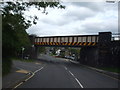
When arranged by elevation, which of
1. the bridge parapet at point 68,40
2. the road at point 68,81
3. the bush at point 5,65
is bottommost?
the road at point 68,81

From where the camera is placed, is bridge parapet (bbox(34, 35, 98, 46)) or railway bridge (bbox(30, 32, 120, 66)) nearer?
railway bridge (bbox(30, 32, 120, 66))

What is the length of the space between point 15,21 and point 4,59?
411 cm

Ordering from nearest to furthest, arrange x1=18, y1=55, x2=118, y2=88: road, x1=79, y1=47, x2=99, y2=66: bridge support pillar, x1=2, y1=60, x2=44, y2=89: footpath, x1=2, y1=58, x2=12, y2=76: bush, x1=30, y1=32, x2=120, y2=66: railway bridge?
x1=2, y1=60, x2=44, y2=89: footpath
x1=18, y1=55, x2=118, y2=88: road
x1=2, y1=58, x2=12, y2=76: bush
x1=30, y1=32, x2=120, y2=66: railway bridge
x1=79, y1=47, x2=99, y2=66: bridge support pillar

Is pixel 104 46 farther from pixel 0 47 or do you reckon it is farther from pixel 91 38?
pixel 0 47

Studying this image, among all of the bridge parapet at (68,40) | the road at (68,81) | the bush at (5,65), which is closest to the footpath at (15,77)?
the bush at (5,65)

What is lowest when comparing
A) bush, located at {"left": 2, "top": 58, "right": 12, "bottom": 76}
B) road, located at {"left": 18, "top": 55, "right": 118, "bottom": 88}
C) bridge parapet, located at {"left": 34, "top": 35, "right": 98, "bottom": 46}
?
road, located at {"left": 18, "top": 55, "right": 118, "bottom": 88}

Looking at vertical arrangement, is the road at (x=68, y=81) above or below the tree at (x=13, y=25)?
below

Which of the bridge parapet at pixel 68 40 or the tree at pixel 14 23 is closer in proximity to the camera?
the tree at pixel 14 23

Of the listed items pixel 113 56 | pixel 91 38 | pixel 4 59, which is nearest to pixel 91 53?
pixel 91 38

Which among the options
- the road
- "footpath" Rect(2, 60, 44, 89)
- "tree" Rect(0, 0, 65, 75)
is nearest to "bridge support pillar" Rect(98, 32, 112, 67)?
the road

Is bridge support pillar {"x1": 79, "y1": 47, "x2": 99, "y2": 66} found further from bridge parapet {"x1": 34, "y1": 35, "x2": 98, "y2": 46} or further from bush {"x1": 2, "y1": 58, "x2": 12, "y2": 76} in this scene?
bush {"x1": 2, "y1": 58, "x2": 12, "y2": 76}

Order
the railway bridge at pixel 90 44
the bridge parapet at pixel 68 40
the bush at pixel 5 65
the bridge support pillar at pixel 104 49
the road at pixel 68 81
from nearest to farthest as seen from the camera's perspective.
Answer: the road at pixel 68 81 → the bush at pixel 5 65 → the bridge support pillar at pixel 104 49 → the railway bridge at pixel 90 44 → the bridge parapet at pixel 68 40

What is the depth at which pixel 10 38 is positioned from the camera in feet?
61.8

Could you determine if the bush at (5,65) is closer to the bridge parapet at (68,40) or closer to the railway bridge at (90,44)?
the railway bridge at (90,44)
